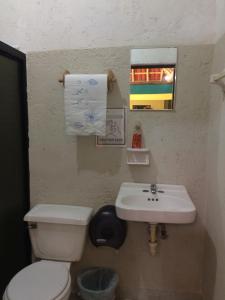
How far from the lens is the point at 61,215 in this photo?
163 cm

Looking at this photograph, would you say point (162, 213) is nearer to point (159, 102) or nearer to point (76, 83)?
point (159, 102)

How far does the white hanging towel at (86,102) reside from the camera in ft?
5.09

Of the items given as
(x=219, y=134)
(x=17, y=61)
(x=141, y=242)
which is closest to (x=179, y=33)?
(x=219, y=134)

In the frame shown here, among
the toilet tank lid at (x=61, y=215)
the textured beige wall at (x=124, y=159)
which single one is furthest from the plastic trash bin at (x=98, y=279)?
the toilet tank lid at (x=61, y=215)

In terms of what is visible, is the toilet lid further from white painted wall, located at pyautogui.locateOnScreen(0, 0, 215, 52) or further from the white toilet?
white painted wall, located at pyautogui.locateOnScreen(0, 0, 215, 52)

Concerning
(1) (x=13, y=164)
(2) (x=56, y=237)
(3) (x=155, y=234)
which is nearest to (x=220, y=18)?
(3) (x=155, y=234)

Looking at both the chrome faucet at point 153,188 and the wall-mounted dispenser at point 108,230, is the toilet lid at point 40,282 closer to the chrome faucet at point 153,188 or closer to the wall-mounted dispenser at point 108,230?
the wall-mounted dispenser at point 108,230

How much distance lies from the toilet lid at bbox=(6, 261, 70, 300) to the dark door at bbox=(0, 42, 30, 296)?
26cm

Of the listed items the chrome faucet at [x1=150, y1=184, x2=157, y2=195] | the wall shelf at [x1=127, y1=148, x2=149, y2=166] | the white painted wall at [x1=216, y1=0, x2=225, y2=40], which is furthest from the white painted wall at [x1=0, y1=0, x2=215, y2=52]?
the chrome faucet at [x1=150, y1=184, x2=157, y2=195]

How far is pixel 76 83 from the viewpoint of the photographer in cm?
156

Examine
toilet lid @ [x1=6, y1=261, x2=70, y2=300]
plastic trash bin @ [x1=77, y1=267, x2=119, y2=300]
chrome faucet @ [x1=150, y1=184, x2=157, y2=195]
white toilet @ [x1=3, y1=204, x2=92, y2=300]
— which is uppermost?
chrome faucet @ [x1=150, y1=184, x2=157, y2=195]

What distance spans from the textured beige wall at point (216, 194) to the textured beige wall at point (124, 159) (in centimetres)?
9

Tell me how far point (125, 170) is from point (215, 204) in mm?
622

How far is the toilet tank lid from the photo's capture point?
1596mm
